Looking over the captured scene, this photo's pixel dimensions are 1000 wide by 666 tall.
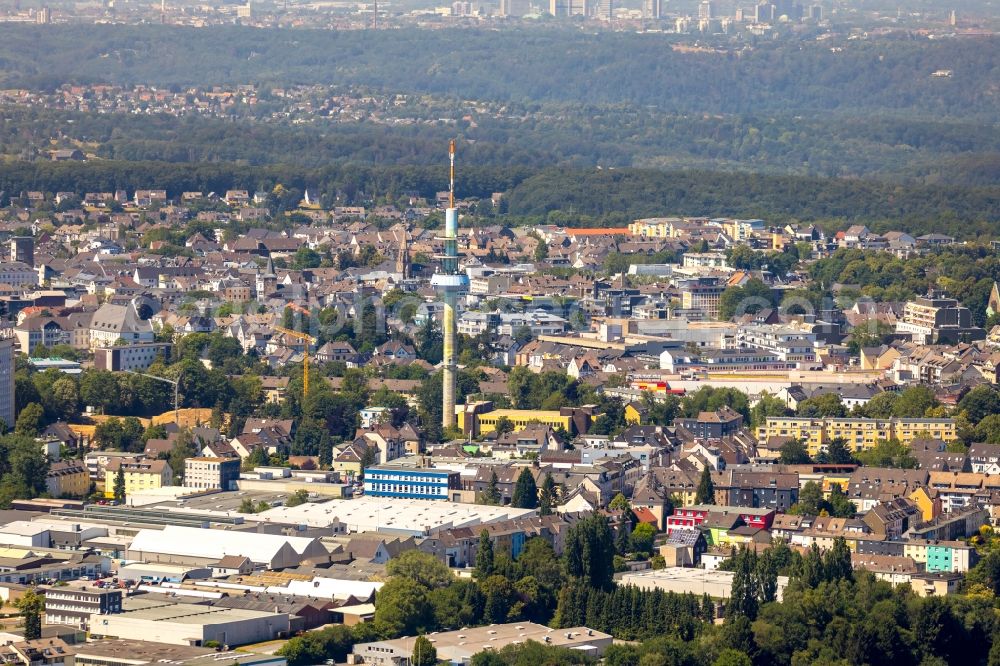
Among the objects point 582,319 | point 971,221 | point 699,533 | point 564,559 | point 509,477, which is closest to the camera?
point 564,559

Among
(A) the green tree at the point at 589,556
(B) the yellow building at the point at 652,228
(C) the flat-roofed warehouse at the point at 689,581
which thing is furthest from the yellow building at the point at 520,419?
(B) the yellow building at the point at 652,228

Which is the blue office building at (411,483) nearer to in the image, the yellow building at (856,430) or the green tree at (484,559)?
the green tree at (484,559)

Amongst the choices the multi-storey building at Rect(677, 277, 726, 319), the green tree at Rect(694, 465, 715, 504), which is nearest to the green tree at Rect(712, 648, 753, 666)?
the green tree at Rect(694, 465, 715, 504)

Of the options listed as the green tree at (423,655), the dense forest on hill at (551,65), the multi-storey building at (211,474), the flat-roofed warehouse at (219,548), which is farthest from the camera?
the dense forest on hill at (551,65)

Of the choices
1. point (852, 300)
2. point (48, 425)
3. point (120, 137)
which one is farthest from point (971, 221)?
point (48, 425)

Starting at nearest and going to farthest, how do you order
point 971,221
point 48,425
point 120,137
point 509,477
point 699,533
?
point 699,533 → point 509,477 → point 48,425 → point 971,221 → point 120,137

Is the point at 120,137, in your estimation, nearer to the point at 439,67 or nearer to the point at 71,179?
the point at 71,179

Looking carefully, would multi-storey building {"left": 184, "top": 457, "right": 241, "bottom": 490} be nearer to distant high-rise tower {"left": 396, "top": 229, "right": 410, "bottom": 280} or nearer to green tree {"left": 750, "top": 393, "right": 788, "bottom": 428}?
green tree {"left": 750, "top": 393, "right": 788, "bottom": 428}
